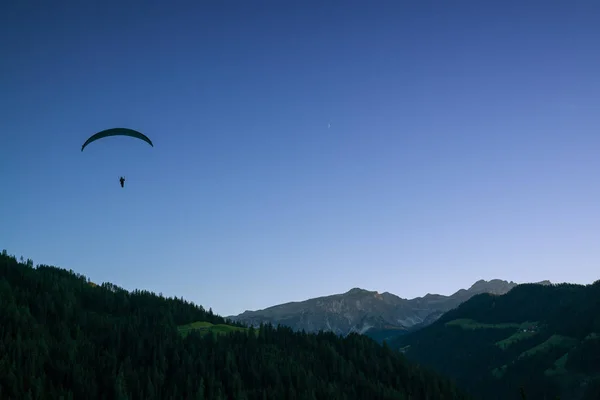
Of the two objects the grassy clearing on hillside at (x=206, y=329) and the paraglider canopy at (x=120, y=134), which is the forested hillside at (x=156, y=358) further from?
the paraglider canopy at (x=120, y=134)

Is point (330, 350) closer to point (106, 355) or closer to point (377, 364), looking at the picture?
point (377, 364)

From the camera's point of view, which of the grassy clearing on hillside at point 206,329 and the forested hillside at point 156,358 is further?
the grassy clearing on hillside at point 206,329

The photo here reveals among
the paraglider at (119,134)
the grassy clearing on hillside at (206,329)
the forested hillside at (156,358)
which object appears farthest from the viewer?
the grassy clearing on hillside at (206,329)

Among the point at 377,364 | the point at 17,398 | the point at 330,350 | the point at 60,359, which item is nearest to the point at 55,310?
the point at 60,359

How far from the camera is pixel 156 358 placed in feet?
465

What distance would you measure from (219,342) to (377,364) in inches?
2236

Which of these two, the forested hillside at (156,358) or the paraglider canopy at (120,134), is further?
the forested hillside at (156,358)

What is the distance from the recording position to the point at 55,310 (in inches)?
6383

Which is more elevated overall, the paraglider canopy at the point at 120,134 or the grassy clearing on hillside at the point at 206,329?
the paraglider canopy at the point at 120,134

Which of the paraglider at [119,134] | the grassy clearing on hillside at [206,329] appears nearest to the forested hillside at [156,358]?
the grassy clearing on hillside at [206,329]

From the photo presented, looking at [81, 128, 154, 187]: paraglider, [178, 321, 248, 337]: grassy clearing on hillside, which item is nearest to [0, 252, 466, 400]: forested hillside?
[178, 321, 248, 337]: grassy clearing on hillside

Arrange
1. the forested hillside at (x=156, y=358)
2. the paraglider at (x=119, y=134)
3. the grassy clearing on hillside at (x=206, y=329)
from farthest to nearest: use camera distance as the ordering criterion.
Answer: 1. the grassy clearing on hillside at (x=206, y=329)
2. the forested hillside at (x=156, y=358)
3. the paraglider at (x=119, y=134)

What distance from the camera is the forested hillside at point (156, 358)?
388 ft

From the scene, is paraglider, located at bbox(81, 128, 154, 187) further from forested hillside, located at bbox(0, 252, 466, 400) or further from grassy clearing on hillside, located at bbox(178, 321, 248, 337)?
grassy clearing on hillside, located at bbox(178, 321, 248, 337)
